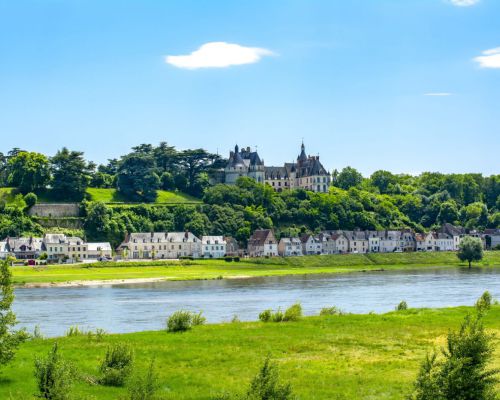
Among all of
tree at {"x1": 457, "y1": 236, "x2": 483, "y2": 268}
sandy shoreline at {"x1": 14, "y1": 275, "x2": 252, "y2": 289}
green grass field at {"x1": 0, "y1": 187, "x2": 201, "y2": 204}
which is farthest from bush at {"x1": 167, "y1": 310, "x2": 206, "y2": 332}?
green grass field at {"x1": 0, "y1": 187, "x2": 201, "y2": 204}

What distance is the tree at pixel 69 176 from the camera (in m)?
127

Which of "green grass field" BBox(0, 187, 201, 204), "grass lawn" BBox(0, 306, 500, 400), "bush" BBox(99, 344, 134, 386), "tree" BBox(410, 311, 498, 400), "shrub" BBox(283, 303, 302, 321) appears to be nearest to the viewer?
"tree" BBox(410, 311, 498, 400)

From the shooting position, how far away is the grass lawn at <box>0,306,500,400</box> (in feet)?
71.8

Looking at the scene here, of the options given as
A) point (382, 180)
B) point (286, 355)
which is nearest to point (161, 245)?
point (382, 180)

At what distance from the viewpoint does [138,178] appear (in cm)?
13800

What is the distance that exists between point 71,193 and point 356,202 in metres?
53.3

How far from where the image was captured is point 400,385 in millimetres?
22297

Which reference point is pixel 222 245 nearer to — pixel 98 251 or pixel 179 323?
pixel 98 251

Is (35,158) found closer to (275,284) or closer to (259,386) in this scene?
(275,284)

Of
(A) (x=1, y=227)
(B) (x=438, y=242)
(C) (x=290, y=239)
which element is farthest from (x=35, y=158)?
(B) (x=438, y=242)

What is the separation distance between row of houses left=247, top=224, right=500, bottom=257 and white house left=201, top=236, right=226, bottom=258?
16.8ft

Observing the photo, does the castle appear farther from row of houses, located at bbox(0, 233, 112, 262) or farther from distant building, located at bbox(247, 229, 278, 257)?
row of houses, located at bbox(0, 233, 112, 262)

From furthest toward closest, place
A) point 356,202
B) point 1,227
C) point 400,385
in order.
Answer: point 356,202
point 1,227
point 400,385

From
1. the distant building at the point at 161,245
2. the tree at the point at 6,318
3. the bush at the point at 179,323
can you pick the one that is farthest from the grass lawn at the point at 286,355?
the distant building at the point at 161,245
